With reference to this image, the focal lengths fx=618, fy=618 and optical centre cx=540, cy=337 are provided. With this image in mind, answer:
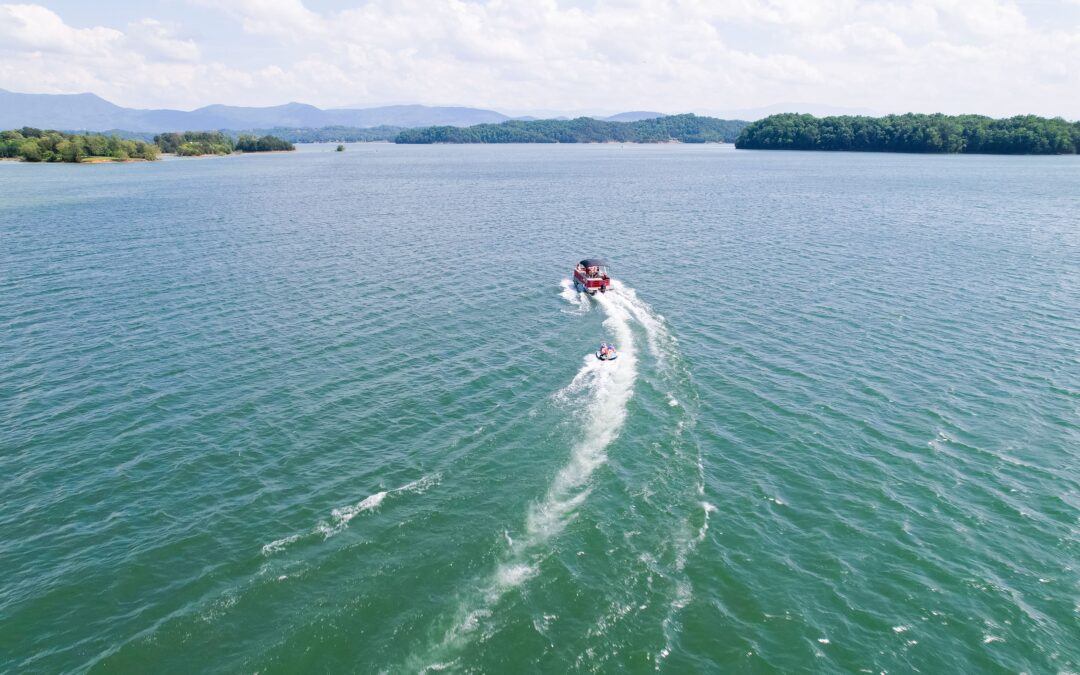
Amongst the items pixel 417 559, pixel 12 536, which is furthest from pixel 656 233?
pixel 12 536

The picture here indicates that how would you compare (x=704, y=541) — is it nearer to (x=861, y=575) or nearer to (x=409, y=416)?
(x=861, y=575)

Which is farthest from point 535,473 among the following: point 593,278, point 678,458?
point 593,278

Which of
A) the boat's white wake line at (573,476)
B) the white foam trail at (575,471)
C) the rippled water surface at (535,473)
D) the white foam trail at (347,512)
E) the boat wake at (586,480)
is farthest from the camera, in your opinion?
the white foam trail at (347,512)

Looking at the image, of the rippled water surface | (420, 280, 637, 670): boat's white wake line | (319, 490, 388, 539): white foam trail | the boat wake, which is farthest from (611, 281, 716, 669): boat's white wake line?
(319, 490, 388, 539): white foam trail

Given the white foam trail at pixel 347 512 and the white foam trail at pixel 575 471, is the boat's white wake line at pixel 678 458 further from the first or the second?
the white foam trail at pixel 347 512

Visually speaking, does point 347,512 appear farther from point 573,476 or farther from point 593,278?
point 593,278

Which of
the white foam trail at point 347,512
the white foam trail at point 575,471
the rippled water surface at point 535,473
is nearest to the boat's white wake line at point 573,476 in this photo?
the white foam trail at point 575,471
